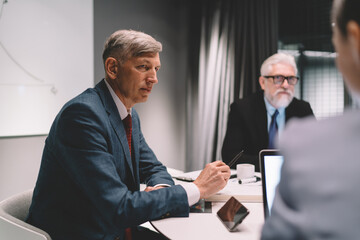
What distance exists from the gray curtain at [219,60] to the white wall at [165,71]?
0.14 metres

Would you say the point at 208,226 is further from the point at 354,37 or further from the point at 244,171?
the point at 354,37

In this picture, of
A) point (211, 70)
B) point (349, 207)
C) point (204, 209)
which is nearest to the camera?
point (349, 207)

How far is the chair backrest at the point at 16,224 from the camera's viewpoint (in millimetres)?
1159

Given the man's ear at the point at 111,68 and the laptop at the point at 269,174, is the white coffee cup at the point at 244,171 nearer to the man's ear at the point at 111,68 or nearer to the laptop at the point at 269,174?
the laptop at the point at 269,174

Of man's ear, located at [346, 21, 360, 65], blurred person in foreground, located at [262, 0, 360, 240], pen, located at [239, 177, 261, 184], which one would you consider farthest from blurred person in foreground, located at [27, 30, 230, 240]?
man's ear, located at [346, 21, 360, 65]

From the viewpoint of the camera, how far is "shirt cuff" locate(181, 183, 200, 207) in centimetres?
127

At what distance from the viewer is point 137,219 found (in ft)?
3.74

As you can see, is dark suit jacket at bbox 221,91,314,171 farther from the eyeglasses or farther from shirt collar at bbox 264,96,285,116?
the eyeglasses

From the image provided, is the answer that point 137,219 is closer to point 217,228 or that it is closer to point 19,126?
point 217,228

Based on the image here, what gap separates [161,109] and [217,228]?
287 cm

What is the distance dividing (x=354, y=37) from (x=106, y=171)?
92 centimetres

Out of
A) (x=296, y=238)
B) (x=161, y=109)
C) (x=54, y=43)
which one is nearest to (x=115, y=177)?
(x=296, y=238)

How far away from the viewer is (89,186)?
1132 mm

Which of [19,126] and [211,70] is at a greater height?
[211,70]
